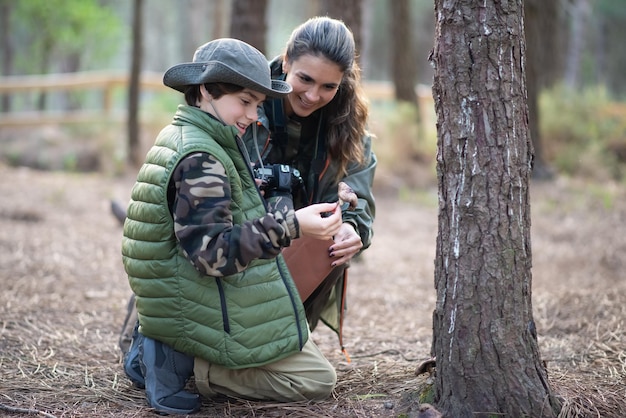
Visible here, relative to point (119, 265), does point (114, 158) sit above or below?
above

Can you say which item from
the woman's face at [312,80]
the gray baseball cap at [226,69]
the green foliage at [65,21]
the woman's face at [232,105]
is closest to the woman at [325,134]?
the woman's face at [312,80]

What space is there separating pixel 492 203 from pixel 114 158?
10412 millimetres

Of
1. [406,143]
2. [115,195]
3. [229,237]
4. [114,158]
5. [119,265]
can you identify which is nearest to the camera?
[229,237]

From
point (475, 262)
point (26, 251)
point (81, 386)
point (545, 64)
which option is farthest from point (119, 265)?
point (545, 64)

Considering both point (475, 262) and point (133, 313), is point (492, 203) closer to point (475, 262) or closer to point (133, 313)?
point (475, 262)

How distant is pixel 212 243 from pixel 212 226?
2.4 inches

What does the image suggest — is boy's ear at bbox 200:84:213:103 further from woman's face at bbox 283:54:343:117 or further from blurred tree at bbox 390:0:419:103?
blurred tree at bbox 390:0:419:103

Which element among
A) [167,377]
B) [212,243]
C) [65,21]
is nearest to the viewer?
[212,243]

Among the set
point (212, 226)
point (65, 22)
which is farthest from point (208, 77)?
point (65, 22)

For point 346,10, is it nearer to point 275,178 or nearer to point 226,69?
point 275,178

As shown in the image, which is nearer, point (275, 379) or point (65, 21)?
point (275, 379)

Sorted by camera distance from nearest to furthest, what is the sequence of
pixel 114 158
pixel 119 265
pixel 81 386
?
pixel 81 386 < pixel 119 265 < pixel 114 158

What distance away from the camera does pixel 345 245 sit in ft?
10.0

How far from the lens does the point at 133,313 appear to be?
351 cm
